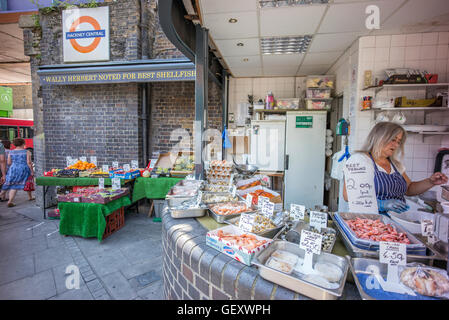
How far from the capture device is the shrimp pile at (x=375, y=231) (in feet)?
4.44

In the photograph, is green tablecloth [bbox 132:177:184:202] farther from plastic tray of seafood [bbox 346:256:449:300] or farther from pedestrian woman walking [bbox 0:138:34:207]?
plastic tray of seafood [bbox 346:256:449:300]

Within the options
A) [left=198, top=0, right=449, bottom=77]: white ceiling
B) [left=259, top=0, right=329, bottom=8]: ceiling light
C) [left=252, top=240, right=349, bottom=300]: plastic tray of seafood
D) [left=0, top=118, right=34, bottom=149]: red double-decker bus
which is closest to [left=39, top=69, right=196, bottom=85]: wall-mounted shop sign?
[left=198, top=0, right=449, bottom=77]: white ceiling

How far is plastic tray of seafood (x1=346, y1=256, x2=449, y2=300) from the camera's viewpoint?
991 millimetres

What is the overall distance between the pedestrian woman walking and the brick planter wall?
608cm

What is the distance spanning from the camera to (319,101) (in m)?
4.96

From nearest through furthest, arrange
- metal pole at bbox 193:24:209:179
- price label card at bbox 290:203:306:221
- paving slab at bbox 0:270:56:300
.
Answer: price label card at bbox 290:203:306:221
paving slab at bbox 0:270:56:300
metal pole at bbox 193:24:209:179

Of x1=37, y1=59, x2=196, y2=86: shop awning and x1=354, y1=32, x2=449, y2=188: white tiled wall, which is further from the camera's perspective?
x1=37, y1=59, x2=196, y2=86: shop awning

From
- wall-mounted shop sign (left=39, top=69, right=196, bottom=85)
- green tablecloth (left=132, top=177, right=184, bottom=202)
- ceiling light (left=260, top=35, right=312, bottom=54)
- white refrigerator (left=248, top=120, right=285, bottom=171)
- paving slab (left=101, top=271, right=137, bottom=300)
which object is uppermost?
ceiling light (left=260, top=35, right=312, bottom=54)

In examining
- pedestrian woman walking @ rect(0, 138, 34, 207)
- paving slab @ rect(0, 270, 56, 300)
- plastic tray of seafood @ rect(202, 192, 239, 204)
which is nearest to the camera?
plastic tray of seafood @ rect(202, 192, 239, 204)

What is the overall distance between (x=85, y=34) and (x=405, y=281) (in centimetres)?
723

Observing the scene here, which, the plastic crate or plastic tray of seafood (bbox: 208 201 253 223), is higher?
plastic tray of seafood (bbox: 208 201 253 223)
